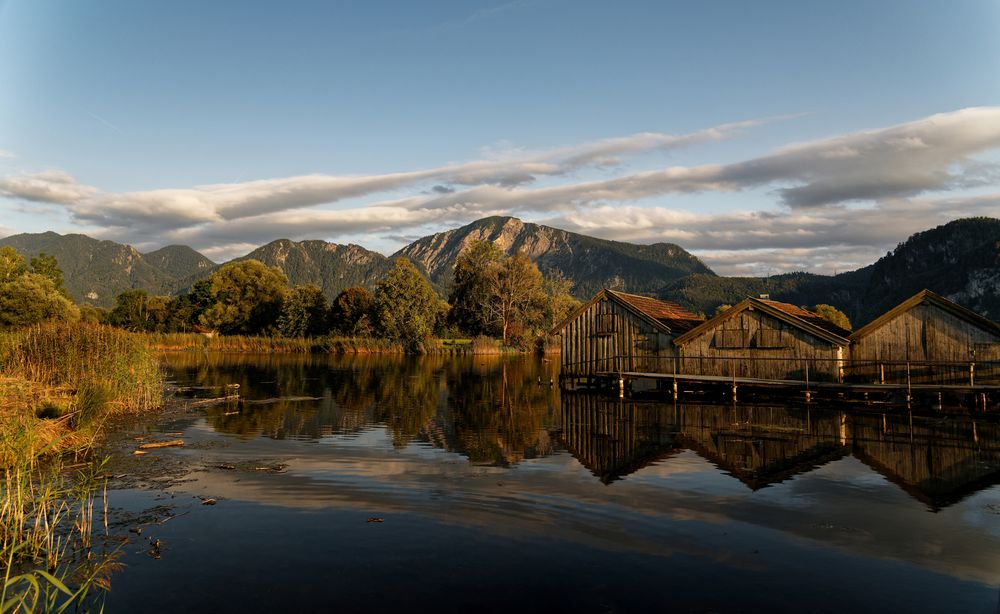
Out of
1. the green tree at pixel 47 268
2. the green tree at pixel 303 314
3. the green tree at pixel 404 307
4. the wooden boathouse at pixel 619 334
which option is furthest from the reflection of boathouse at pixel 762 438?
the green tree at pixel 303 314

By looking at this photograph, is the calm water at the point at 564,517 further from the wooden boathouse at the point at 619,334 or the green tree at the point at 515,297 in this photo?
the green tree at the point at 515,297

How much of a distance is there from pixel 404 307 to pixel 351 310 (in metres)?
14.3

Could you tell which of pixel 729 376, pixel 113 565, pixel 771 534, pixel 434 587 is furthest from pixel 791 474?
pixel 729 376

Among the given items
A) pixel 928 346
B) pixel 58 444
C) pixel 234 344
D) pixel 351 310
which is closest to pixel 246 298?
pixel 351 310

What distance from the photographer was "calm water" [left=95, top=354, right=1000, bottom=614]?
34.1ft

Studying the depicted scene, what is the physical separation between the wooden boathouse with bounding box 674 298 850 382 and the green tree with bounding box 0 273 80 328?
51.4m

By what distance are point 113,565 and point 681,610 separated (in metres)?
9.86

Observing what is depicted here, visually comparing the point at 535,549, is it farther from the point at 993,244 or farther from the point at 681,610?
the point at 993,244

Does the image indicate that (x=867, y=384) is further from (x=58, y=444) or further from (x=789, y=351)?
(x=58, y=444)

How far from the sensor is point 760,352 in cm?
3800

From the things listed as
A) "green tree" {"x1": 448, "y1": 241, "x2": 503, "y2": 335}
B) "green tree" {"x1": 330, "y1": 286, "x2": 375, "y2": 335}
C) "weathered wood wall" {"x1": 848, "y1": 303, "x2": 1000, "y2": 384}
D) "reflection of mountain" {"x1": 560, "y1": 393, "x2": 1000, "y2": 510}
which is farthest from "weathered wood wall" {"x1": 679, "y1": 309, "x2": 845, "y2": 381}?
"green tree" {"x1": 330, "y1": 286, "x2": 375, "y2": 335}

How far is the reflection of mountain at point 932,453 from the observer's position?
1731cm

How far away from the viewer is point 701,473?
1895cm

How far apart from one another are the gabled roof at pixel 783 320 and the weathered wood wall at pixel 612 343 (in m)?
1.88
